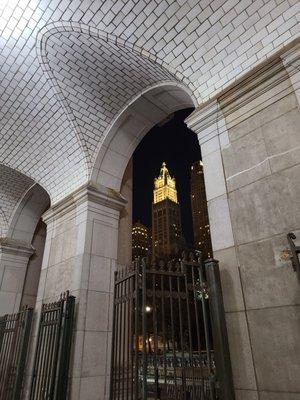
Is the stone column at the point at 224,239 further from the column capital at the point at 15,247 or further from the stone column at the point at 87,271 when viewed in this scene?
the column capital at the point at 15,247

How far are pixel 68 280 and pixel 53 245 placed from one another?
1.62m

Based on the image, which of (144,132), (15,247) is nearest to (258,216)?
(144,132)

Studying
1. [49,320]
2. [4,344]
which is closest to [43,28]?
[49,320]

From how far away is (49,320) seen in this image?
6.64m

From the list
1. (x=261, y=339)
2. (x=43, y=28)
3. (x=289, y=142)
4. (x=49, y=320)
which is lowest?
(x=261, y=339)

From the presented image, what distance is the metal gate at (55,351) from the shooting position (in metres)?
5.87

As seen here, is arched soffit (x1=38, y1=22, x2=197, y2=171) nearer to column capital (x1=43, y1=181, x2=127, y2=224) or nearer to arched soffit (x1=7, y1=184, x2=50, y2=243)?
column capital (x1=43, y1=181, x2=127, y2=224)

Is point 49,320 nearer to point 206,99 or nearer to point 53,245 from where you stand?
point 53,245

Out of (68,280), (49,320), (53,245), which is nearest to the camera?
(49,320)

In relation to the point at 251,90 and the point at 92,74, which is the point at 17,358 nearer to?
the point at 92,74

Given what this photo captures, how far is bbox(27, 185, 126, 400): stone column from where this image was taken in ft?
20.6

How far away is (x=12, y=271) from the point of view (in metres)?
10.8

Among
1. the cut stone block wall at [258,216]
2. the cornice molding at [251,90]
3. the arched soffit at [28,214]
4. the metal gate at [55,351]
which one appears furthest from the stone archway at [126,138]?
the arched soffit at [28,214]

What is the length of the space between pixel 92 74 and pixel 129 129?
5.67 feet
